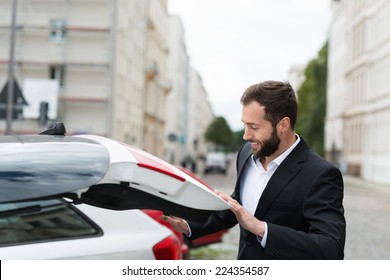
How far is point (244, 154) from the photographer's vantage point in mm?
3225

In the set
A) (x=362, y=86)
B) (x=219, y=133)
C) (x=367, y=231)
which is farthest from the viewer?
(x=219, y=133)

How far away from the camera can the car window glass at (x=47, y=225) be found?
4336 mm

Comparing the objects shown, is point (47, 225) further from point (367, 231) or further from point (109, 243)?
point (367, 231)

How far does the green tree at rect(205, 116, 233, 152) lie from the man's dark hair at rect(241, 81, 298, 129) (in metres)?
146

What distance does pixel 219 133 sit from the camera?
152375 millimetres

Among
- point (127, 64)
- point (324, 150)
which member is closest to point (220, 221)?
point (127, 64)

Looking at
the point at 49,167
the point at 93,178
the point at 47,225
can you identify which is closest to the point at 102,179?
the point at 93,178

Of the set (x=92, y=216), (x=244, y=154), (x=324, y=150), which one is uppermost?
(x=244, y=154)

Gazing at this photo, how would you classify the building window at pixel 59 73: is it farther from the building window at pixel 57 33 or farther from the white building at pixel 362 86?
the white building at pixel 362 86

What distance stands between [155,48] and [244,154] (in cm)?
6561

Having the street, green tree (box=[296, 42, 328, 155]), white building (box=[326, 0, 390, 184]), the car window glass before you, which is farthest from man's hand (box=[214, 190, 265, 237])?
green tree (box=[296, 42, 328, 155])

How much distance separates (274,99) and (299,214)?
1.48ft

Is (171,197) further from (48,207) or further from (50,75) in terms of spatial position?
(50,75)

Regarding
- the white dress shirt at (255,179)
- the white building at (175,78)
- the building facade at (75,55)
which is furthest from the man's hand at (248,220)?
the white building at (175,78)
